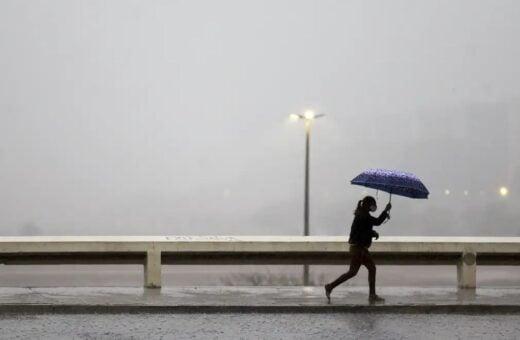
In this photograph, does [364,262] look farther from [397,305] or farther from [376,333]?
[376,333]

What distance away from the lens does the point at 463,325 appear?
11.0 m

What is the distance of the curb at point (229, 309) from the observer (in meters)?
11.9

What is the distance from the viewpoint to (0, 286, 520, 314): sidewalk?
39.4ft

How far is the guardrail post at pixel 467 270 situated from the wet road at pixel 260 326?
289 cm

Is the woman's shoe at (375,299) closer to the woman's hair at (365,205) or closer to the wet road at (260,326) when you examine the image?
the wet road at (260,326)

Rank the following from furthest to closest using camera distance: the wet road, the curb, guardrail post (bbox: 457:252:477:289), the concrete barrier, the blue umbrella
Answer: guardrail post (bbox: 457:252:477:289) < the concrete barrier < the blue umbrella < the curb < the wet road

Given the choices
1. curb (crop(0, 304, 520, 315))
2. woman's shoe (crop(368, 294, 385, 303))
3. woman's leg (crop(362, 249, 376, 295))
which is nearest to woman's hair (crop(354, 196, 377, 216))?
woman's leg (crop(362, 249, 376, 295))

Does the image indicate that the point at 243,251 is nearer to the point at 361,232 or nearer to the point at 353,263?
the point at 353,263

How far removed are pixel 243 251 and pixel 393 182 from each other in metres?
3.08

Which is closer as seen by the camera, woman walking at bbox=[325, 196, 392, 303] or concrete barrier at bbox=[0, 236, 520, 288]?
woman walking at bbox=[325, 196, 392, 303]

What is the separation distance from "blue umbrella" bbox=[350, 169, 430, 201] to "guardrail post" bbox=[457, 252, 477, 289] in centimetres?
252

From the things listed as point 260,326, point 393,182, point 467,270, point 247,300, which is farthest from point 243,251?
point 260,326

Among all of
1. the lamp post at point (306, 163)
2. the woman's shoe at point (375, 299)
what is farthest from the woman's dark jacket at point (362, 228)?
the lamp post at point (306, 163)

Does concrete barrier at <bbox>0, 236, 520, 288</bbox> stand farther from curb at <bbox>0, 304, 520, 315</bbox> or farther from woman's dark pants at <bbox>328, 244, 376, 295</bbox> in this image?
curb at <bbox>0, 304, 520, 315</bbox>
